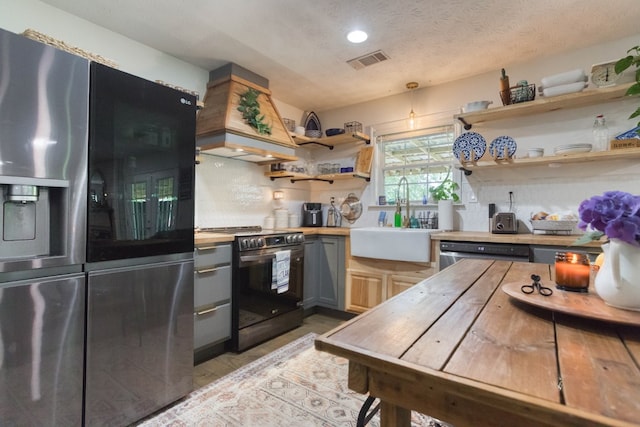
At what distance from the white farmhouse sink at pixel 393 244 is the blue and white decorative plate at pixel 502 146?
938 millimetres

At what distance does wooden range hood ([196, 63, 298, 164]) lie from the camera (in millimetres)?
2773

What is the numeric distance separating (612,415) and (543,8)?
256 cm

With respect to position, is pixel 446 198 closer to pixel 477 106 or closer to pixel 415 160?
pixel 415 160

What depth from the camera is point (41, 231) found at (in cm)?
146

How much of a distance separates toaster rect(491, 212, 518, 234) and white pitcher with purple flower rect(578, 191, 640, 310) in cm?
207

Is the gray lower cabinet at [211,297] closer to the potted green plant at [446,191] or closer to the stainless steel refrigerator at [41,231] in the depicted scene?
the stainless steel refrigerator at [41,231]

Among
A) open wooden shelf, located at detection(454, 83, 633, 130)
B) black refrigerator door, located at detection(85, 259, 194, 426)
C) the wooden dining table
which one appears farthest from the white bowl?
black refrigerator door, located at detection(85, 259, 194, 426)

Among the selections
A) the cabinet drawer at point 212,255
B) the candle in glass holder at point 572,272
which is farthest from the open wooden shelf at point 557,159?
the cabinet drawer at point 212,255

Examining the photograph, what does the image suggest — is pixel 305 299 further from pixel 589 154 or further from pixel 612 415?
pixel 612 415

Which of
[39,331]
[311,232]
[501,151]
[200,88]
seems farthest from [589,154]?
[39,331]

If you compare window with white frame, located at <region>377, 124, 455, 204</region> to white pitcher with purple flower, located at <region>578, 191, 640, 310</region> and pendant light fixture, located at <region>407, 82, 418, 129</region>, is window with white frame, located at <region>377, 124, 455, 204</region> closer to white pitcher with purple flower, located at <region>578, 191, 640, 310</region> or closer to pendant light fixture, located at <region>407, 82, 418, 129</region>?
pendant light fixture, located at <region>407, 82, 418, 129</region>

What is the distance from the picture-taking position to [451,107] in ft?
10.9

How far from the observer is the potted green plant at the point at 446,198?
3.17 m

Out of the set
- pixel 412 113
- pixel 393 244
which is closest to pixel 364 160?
pixel 412 113
